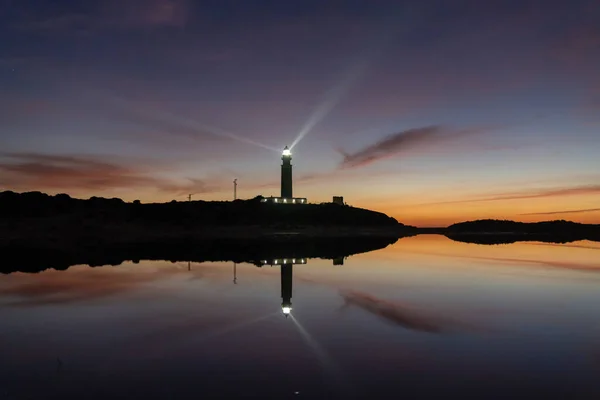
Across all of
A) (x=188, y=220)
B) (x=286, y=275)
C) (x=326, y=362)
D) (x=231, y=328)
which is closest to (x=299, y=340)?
(x=326, y=362)

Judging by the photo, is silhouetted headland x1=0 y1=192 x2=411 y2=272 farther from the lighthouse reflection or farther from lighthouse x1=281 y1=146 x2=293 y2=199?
the lighthouse reflection

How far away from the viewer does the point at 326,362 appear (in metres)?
11.7

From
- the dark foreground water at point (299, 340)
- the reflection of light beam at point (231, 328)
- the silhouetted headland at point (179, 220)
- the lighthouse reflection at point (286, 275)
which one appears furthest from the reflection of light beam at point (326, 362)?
the silhouetted headland at point (179, 220)

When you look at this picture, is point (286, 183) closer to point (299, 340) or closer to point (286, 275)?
point (286, 275)

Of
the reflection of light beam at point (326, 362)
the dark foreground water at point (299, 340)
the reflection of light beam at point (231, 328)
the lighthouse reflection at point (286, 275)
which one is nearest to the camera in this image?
the dark foreground water at point (299, 340)

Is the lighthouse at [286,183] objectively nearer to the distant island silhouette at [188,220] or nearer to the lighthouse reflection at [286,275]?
the distant island silhouette at [188,220]

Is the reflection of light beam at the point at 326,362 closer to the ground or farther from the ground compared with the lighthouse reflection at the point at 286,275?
closer to the ground

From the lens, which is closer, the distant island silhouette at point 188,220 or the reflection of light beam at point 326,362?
the reflection of light beam at point 326,362

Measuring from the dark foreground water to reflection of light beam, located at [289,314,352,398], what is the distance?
41mm

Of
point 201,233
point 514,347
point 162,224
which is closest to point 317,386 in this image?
point 514,347

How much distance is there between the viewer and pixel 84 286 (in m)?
26.3

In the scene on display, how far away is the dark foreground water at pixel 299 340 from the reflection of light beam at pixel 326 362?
0.13ft

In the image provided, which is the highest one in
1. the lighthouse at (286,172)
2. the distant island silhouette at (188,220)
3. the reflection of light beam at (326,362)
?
the lighthouse at (286,172)

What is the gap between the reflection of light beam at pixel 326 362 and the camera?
33.2 ft
